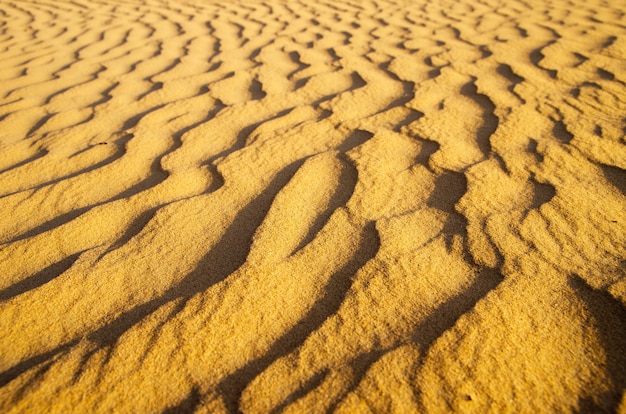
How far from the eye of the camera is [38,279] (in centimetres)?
109

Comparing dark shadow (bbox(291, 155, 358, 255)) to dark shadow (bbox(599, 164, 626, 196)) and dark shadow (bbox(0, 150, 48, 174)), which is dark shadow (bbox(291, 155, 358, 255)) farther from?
dark shadow (bbox(0, 150, 48, 174))

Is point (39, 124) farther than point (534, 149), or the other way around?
point (39, 124)

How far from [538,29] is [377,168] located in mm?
2710

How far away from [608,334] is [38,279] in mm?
1389

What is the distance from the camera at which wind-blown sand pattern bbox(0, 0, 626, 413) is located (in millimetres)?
809

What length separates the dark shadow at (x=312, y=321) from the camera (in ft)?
2.67

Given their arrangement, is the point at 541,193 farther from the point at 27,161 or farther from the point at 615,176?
the point at 27,161

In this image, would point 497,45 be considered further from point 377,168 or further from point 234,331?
point 234,331

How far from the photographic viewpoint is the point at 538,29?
3242 mm

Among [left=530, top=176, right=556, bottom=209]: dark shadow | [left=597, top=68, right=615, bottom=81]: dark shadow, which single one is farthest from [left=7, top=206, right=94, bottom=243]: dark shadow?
[left=597, top=68, right=615, bottom=81]: dark shadow

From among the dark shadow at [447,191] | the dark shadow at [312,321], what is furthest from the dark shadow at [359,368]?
the dark shadow at [447,191]

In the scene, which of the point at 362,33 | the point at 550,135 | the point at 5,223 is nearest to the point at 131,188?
Result: the point at 5,223

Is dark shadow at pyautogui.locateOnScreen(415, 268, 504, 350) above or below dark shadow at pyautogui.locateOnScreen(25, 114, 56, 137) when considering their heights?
above

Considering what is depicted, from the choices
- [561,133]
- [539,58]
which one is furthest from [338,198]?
[539,58]
